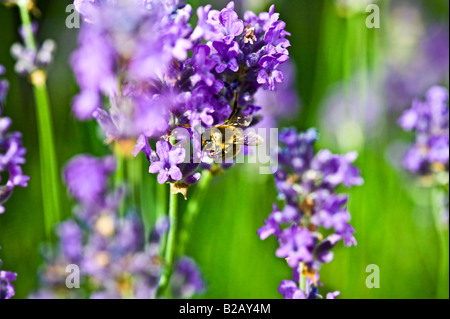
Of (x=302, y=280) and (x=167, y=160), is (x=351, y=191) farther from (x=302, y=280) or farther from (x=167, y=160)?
(x=167, y=160)

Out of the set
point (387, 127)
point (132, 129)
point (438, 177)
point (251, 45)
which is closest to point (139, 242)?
point (132, 129)

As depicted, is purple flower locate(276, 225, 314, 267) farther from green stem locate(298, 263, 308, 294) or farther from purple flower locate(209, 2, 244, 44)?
purple flower locate(209, 2, 244, 44)

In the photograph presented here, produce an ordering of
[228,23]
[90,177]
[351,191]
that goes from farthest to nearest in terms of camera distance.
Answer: [351,191] → [90,177] → [228,23]

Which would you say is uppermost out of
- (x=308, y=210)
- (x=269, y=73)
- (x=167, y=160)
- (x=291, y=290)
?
(x=269, y=73)

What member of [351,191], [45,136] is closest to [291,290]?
[45,136]
